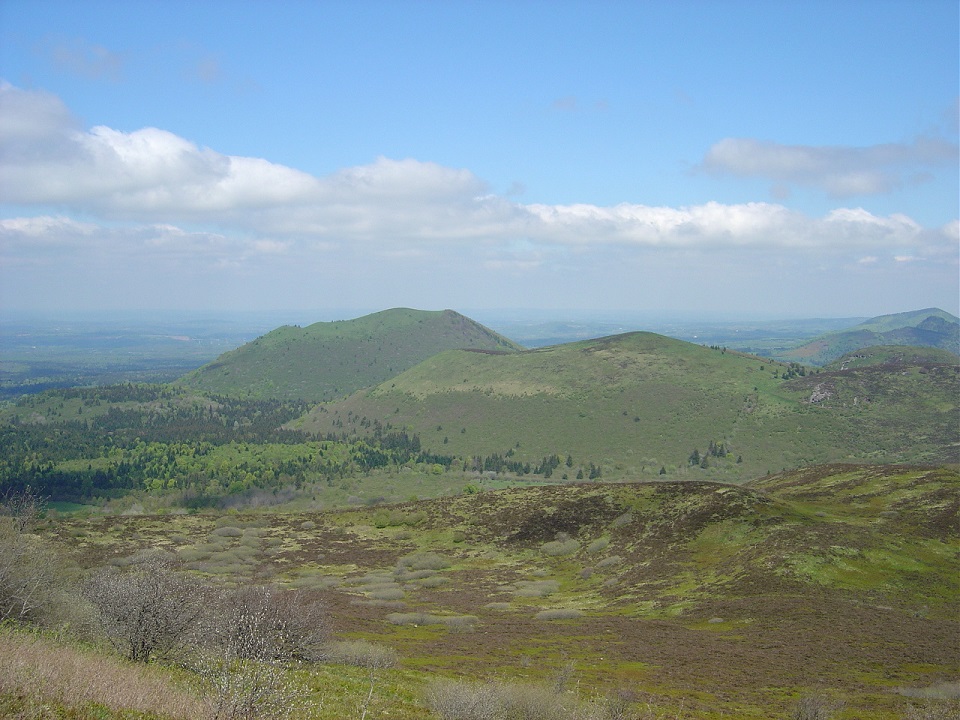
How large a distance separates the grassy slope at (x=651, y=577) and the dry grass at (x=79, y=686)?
7261mm

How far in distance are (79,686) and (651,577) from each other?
65330mm

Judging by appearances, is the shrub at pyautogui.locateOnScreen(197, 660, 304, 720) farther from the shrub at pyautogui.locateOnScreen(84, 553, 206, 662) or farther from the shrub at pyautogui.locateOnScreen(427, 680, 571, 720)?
the shrub at pyautogui.locateOnScreen(84, 553, 206, 662)

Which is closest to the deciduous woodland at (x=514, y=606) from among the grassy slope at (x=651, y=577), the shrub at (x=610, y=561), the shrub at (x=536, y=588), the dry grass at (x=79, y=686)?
the dry grass at (x=79, y=686)

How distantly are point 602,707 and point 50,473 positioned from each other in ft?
704

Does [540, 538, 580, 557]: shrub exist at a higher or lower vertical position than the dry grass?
lower

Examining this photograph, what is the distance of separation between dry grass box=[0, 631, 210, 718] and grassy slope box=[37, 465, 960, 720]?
23.8ft

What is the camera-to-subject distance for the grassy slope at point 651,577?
134 ft

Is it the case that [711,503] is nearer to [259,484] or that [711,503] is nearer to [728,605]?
[728,605]

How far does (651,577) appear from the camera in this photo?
71500 millimetres

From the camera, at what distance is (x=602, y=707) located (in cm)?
2870

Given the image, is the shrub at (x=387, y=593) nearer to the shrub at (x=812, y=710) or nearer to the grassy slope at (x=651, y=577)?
the grassy slope at (x=651, y=577)

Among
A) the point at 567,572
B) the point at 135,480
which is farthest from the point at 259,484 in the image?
the point at 567,572

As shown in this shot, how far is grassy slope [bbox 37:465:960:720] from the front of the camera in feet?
134

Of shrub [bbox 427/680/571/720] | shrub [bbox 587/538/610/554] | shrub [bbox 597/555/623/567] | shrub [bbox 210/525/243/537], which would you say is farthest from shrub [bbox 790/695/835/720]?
shrub [bbox 210/525/243/537]
